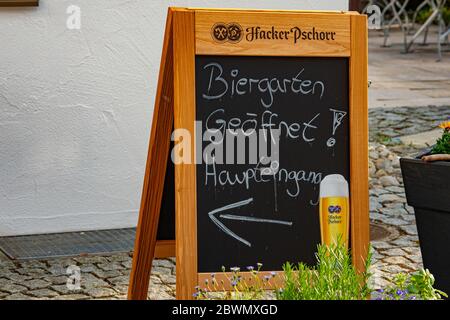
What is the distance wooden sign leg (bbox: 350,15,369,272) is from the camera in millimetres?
3910

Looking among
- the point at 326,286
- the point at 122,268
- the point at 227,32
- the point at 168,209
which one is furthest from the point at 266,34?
the point at 122,268

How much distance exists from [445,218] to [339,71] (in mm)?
751

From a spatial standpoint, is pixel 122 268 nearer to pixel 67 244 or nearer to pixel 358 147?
pixel 67 244

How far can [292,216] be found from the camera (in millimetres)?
3926

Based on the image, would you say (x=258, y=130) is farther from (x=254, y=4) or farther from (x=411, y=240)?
(x=254, y=4)

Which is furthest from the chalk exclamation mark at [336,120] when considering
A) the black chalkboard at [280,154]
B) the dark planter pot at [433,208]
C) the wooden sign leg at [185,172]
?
the wooden sign leg at [185,172]

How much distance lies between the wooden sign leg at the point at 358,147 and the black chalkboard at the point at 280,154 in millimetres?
37

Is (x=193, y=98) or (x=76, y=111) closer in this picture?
(x=193, y=98)

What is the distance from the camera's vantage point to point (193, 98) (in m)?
3.77

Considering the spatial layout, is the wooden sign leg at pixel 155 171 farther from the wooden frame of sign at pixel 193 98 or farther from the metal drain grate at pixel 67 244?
the metal drain grate at pixel 67 244

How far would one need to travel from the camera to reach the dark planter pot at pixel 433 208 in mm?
4047

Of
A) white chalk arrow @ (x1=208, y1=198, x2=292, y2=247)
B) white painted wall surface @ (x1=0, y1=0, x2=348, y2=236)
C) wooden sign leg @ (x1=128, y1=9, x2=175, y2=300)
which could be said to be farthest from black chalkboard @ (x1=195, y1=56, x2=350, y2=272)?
white painted wall surface @ (x1=0, y1=0, x2=348, y2=236)

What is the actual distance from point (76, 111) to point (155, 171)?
7.62 ft

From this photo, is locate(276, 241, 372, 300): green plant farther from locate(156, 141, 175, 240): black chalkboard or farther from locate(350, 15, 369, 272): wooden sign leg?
locate(156, 141, 175, 240): black chalkboard
